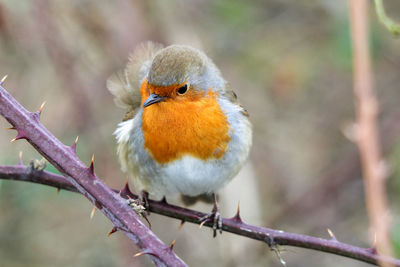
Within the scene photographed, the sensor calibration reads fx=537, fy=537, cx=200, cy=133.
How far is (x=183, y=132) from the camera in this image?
11.0ft

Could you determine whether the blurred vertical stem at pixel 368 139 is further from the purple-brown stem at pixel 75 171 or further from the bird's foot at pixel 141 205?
the bird's foot at pixel 141 205

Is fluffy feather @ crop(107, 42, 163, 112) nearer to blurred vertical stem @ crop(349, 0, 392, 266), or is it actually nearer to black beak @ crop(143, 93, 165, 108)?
black beak @ crop(143, 93, 165, 108)

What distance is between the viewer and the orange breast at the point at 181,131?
3.37 metres

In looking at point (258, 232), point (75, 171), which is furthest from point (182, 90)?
point (75, 171)

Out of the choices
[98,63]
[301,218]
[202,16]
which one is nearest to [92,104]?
[98,63]

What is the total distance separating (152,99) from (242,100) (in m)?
2.78

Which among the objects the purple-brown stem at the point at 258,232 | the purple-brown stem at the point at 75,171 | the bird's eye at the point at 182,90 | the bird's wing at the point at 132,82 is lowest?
the purple-brown stem at the point at 75,171

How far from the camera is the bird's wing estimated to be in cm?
384

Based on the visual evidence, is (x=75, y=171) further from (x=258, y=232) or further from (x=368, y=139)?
(x=368, y=139)

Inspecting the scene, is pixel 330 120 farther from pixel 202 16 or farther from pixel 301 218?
pixel 202 16

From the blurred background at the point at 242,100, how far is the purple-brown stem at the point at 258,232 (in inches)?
57.4

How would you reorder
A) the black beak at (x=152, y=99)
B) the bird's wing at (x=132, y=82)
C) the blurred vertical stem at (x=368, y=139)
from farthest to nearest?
the bird's wing at (x=132, y=82) → the black beak at (x=152, y=99) → the blurred vertical stem at (x=368, y=139)

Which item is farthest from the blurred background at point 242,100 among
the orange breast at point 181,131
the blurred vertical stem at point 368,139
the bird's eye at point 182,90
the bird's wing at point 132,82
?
the blurred vertical stem at point 368,139

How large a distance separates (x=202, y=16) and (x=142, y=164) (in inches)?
116
